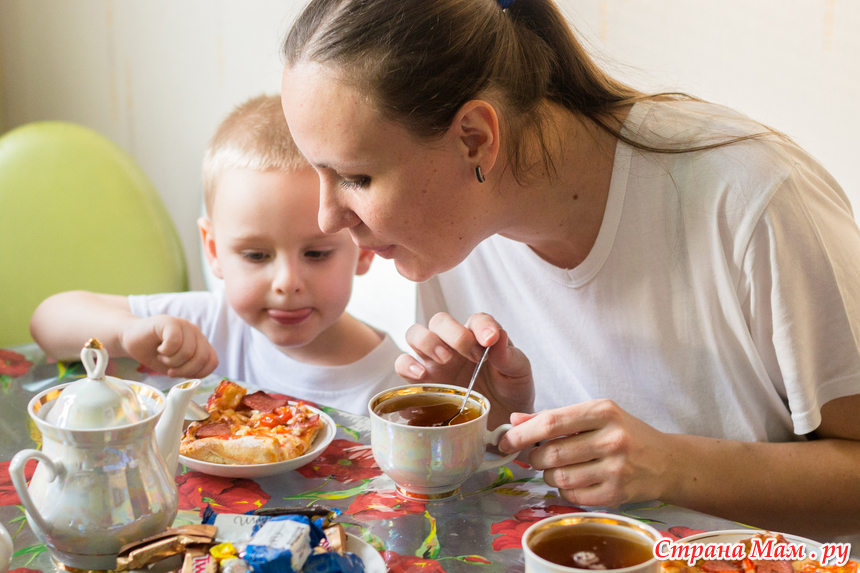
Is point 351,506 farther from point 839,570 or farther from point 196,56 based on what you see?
point 196,56

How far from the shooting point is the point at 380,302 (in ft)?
6.96

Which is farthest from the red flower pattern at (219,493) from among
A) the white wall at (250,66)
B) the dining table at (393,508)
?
the white wall at (250,66)

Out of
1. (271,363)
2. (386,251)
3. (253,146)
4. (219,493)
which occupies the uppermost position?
(253,146)

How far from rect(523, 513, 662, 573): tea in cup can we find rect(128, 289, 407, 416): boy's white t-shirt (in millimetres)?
807

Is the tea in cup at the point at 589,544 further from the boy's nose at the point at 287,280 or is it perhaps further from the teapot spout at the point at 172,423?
the boy's nose at the point at 287,280

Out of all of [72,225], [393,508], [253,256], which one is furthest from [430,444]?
[72,225]

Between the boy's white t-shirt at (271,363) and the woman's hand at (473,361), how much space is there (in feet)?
1.25

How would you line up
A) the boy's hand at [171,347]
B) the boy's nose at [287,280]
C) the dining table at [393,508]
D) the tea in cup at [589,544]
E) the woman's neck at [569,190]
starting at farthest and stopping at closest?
the boy's nose at [287,280] < the boy's hand at [171,347] < the woman's neck at [569,190] < the dining table at [393,508] < the tea in cup at [589,544]

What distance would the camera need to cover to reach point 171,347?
1149mm

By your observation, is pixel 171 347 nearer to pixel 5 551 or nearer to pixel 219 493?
pixel 219 493

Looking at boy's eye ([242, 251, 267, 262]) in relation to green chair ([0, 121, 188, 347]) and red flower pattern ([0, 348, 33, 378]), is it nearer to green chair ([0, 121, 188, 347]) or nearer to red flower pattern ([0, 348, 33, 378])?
red flower pattern ([0, 348, 33, 378])

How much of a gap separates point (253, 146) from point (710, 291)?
830 mm

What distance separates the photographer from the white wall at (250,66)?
153 cm

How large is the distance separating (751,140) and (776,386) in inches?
13.5
